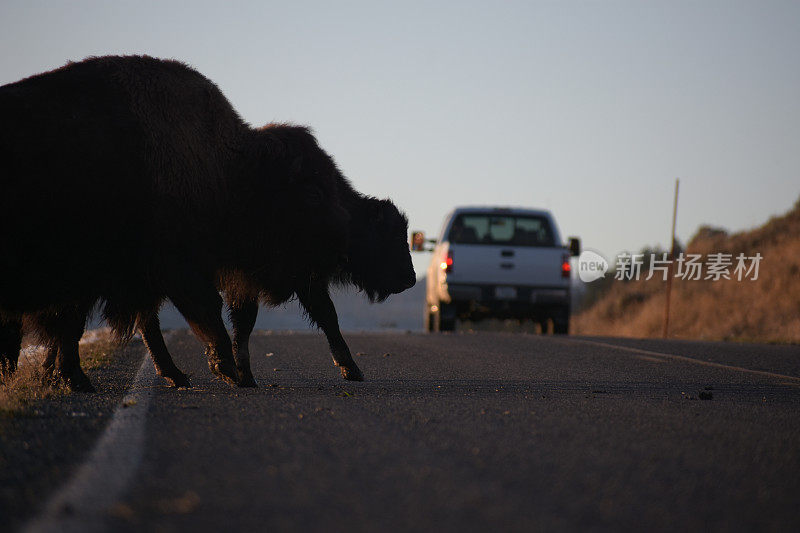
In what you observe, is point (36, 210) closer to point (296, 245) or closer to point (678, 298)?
point (296, 245)

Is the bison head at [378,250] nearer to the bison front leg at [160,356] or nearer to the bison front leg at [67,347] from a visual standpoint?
the bison front leg at [160,356]

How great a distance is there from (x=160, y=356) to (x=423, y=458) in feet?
13.0

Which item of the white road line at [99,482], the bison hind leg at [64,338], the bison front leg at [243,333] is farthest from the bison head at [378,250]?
the white road line at [99,482]

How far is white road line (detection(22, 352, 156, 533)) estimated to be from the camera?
2846 millimetres

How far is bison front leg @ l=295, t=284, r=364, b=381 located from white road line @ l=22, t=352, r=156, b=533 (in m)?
2.80

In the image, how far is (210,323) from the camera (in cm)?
661

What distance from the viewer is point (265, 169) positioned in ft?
23.7

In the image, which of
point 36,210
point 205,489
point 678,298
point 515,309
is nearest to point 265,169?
point 36,210

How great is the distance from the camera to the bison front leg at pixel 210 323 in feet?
21.3

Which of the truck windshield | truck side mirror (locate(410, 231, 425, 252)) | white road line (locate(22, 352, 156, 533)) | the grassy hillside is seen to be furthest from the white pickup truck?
white road line (locate(22, 352, 156, 533))

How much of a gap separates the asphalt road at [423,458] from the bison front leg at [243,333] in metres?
0.22

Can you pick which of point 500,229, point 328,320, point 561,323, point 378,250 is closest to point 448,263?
point 500,229

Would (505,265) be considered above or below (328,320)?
below

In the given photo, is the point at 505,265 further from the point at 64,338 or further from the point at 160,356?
the point at 64,338
